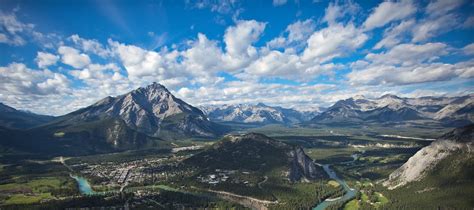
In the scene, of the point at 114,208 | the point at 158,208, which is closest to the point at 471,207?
the point at 158,208

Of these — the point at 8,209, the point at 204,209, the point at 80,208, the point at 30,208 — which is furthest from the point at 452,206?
the point at 8,209

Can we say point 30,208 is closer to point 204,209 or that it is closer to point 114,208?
point 114,208

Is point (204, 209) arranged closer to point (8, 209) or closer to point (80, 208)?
point (80, 208)

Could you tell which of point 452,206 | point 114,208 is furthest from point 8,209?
point 452,206

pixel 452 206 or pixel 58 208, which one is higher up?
pixel 58 208

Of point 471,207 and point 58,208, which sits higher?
point 58,208

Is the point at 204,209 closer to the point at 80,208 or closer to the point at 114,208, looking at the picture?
the point at 114,208

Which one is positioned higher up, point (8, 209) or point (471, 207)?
point (8, 209)
